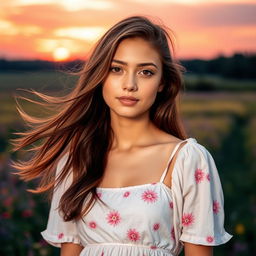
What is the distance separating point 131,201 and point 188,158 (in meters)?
0.33

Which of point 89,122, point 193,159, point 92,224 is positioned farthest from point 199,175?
point 89,122

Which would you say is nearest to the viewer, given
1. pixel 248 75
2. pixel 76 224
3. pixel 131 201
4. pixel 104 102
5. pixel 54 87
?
pixel 131 201

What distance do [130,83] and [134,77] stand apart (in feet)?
0.16

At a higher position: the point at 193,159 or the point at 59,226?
the point at 193,159

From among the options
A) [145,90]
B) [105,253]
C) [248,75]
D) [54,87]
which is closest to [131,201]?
[105,253]

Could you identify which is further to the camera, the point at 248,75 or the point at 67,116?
the point at 248,75

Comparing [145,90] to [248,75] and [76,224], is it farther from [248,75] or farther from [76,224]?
[248,75]

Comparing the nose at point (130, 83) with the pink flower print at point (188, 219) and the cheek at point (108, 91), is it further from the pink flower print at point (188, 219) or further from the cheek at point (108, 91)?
the pink flower print at point (188, 219)

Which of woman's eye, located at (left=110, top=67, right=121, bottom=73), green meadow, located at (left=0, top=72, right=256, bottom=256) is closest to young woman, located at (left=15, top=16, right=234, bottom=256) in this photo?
woman's eye, located at (left=110, top=67, right=121, bottom=73)

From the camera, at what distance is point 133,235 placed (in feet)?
9.70

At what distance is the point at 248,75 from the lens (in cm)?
5481

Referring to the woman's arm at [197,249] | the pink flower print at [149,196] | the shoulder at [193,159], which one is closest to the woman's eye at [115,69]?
the shoulder at [193,159]

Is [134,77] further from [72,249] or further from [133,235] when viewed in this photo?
[72,249]

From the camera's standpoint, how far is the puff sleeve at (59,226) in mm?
3301
